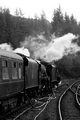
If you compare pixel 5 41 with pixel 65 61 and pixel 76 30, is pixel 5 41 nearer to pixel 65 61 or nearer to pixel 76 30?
pixel 65 61

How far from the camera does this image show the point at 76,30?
85375 mm

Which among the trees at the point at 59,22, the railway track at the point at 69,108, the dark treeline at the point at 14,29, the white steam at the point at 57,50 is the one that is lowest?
the railway track at the point at 69,108

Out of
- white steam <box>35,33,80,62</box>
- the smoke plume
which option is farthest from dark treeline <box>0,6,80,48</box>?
white steam <box>35,33,80,62</box>

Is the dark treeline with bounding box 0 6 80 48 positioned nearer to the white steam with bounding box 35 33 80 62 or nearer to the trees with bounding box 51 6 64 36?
the trees with bounding box 51 6 64 36

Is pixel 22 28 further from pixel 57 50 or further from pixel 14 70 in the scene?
pixel 14 70

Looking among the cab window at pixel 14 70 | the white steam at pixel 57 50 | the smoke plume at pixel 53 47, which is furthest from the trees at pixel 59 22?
the cab window at pixel 14 70

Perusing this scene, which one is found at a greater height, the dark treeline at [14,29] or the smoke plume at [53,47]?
the dark treeline at [14,29]

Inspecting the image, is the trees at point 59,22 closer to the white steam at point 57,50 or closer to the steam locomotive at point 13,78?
the white steam at point 57,50

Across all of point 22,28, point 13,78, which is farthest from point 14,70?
point 22,28

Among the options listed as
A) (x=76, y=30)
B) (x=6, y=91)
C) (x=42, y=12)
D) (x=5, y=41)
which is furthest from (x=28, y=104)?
(x=42, y=12)

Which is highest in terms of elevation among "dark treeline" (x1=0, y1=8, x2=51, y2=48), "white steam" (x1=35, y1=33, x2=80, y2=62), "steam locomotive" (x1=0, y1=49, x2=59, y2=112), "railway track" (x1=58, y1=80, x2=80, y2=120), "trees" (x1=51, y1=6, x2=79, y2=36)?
"trees" (x1=51, y1=6, x2=79, y2=36)

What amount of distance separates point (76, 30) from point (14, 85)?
75098 millimetres

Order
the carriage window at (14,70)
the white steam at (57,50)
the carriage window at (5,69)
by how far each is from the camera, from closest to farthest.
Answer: the carriage window at (5,69) < the carriage window at (14,70) < the white steam at (57,50)

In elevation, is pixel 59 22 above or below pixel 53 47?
above
